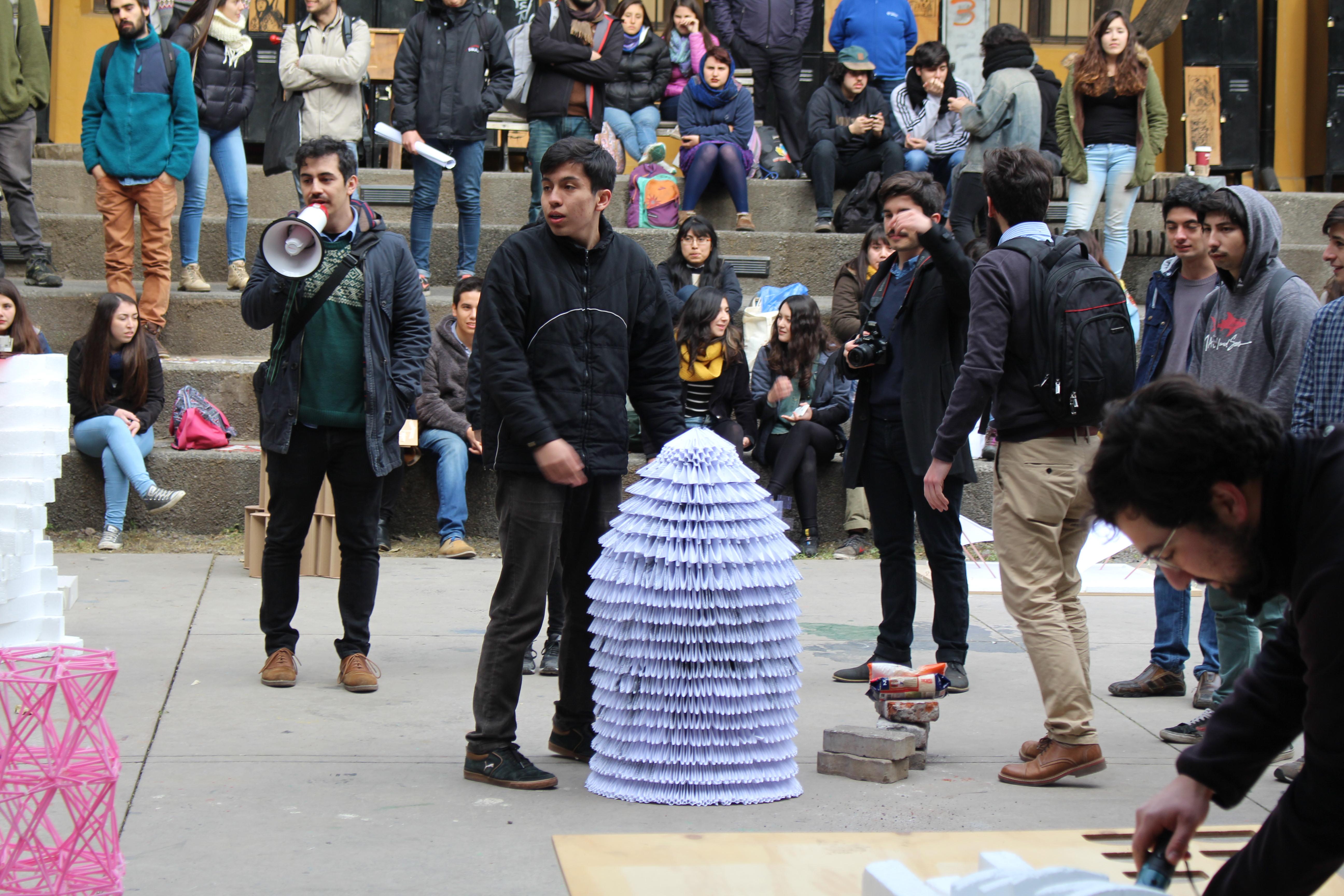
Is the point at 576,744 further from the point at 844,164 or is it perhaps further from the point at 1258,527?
the point at 844,164

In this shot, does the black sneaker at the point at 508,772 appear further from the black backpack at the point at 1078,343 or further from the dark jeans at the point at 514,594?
the black backpack at the point at 1078,343

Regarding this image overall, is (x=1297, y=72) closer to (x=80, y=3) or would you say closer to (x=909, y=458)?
(x=909, y=458)

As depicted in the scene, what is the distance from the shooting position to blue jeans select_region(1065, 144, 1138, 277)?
1009 cm

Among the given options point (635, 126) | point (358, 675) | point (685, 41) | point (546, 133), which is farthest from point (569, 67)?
point (358, 675)

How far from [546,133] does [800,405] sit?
10.3 feet

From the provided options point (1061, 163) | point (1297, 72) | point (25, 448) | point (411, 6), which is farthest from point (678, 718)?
point (1297, 72)

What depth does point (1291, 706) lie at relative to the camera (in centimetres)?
221

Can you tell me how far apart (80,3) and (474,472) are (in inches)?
302

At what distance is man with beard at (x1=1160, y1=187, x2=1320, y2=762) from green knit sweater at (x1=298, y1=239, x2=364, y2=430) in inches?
124

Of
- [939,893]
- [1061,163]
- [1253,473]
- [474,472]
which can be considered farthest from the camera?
[1061,163]

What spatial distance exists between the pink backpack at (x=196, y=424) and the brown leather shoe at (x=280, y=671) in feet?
11.4

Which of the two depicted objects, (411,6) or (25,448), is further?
(411,6)

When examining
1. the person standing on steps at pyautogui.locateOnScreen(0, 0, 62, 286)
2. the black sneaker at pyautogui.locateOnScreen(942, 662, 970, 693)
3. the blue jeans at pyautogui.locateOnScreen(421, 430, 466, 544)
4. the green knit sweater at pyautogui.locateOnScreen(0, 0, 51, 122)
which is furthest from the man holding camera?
the green knit sweater at pyautogui.locateOnScreen(0, 0, 51, 122)

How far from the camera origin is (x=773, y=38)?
1159cm
